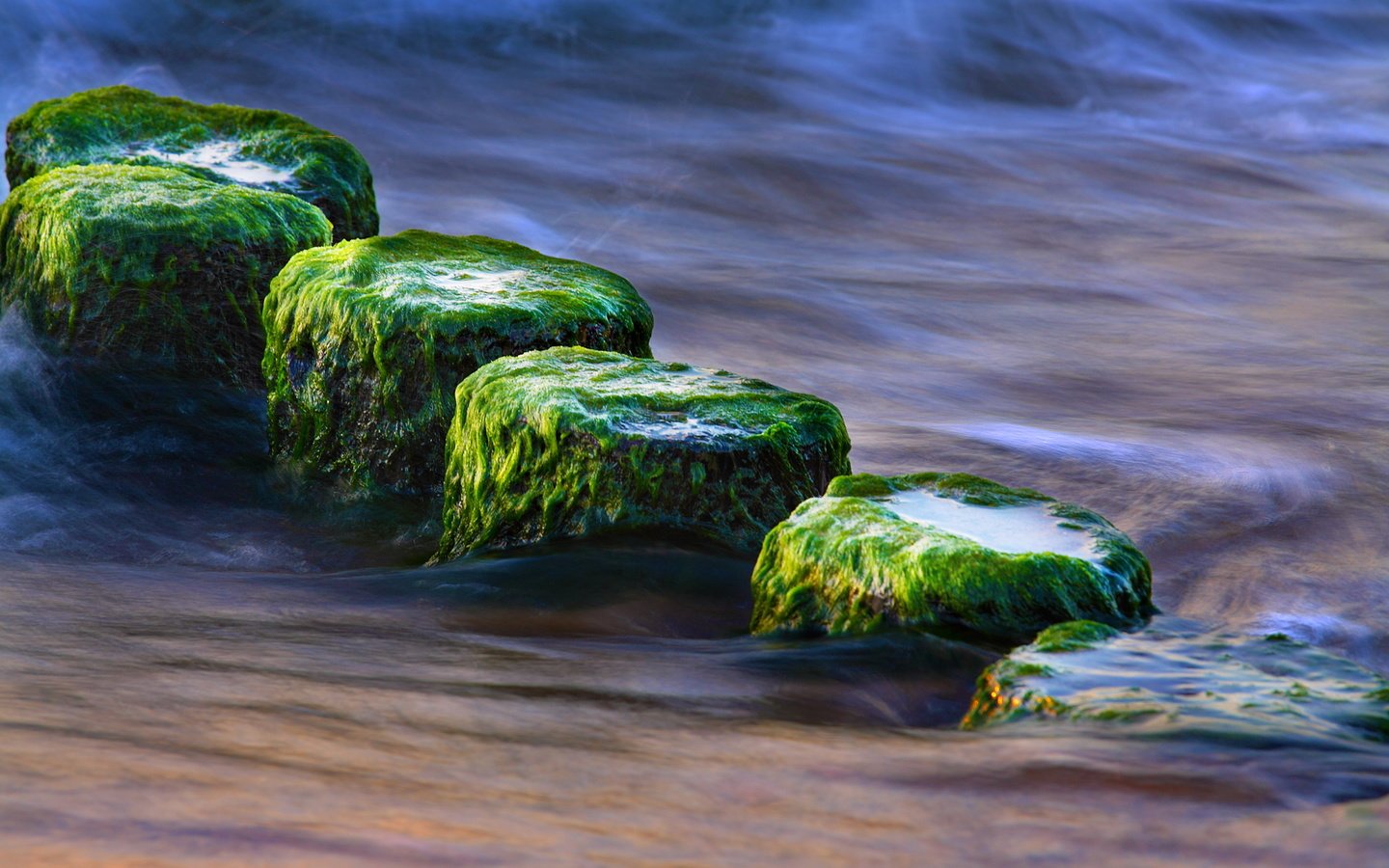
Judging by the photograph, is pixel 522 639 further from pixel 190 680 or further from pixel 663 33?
pixel 663 33

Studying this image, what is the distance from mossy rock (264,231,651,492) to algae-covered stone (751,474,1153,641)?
1.15m

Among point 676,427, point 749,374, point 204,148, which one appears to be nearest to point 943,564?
point 676,427

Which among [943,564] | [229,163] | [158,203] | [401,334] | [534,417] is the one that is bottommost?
[943,564]

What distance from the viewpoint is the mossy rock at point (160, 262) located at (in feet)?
15.4


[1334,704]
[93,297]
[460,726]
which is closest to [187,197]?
[93,297]

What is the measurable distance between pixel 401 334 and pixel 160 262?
47.4 inches

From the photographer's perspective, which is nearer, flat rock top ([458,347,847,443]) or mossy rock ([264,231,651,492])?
flat rock top ([458,347,847,443])

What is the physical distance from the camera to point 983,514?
122 inches

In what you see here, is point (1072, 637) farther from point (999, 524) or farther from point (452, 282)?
point (452, 282)

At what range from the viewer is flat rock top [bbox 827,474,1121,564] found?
291 cm

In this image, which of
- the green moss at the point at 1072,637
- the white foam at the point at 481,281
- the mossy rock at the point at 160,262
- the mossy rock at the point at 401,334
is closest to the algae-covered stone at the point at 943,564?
the green moss at the point at 1072,637

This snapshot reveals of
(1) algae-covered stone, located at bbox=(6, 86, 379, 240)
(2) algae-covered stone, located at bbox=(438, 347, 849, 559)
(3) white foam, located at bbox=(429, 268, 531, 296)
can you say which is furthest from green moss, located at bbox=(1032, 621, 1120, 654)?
(1) algae-covered stone, located at bbox=(6, 86, 379, 240)

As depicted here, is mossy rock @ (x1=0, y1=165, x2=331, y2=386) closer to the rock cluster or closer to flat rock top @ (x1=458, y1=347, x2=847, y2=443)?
the rock cluster

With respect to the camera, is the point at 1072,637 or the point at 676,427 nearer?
the point at 1072,637
